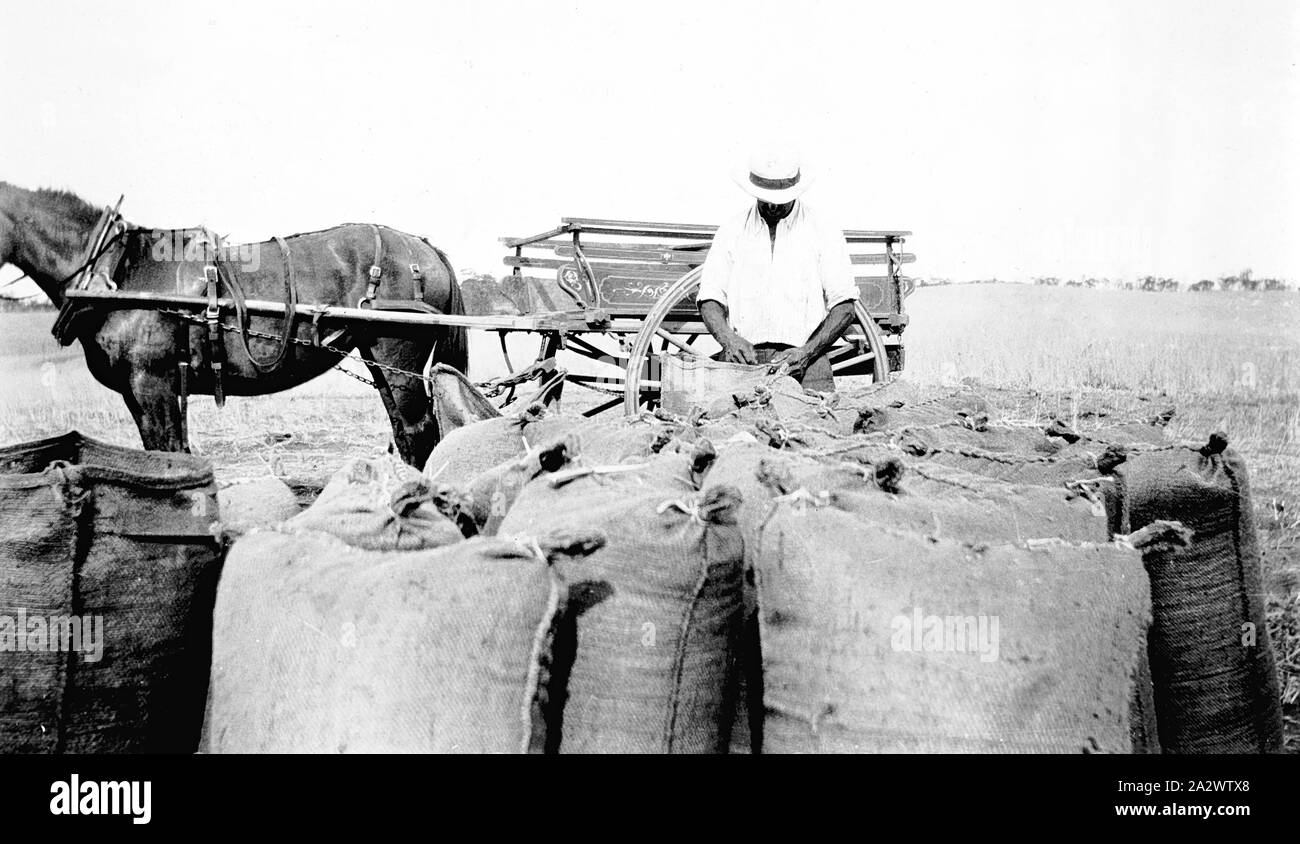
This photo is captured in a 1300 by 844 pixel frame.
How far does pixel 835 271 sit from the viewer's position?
492cm

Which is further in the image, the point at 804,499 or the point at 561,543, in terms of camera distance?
the point at 804,499

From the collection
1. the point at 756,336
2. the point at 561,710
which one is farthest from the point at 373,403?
the point at 561,710

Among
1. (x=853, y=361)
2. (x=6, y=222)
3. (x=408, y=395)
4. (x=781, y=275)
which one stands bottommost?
(x=408, y=395)

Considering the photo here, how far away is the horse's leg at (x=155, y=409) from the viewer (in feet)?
18.4

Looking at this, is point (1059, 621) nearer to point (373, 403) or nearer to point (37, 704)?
point (37, 704)

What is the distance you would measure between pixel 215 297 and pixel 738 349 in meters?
3.19

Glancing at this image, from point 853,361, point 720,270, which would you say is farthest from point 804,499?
point 853,361

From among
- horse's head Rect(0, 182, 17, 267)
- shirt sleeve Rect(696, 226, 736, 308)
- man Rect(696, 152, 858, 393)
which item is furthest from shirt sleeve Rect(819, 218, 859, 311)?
horse's head Rect(0, 182, 17, 267)

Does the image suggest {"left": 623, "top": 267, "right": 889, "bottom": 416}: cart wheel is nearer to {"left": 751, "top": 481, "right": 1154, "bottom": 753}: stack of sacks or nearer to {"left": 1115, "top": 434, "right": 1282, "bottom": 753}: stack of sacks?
{"left": 1115, "top": 434, "right": 1282, "bottom": 753}: stack of sacks

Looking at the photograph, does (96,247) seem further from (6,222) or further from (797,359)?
(797,359)

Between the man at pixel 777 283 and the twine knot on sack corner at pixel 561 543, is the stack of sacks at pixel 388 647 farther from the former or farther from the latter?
the man at pixel 777 283

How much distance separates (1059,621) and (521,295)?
17.8ft

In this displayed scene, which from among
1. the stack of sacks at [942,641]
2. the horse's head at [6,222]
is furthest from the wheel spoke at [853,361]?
the horse's head at [6,222]
